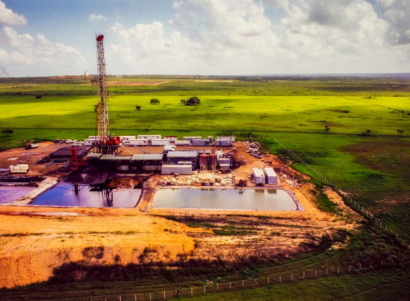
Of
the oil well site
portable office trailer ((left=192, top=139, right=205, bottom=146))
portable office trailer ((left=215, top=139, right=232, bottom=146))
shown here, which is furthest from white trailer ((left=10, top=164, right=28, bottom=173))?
portable office trailer ((left=215, top=139, right=232, bottom=146))

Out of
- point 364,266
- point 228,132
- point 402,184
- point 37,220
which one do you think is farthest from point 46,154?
point 402,184

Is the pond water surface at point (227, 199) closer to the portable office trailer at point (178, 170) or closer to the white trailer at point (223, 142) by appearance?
the portable office trailer at point (178, 170)

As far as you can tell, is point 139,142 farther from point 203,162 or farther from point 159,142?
point 203,162

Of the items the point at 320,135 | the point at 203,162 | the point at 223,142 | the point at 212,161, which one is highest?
the point at 320,135

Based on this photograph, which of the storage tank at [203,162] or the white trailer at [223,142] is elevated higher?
the white trailer at [223,142]

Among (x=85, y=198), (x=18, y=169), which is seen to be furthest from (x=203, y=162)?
(x=18, y=169)

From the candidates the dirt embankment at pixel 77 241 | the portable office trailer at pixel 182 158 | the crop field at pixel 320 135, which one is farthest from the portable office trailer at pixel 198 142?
the dirt embankment at pixel 77 241
